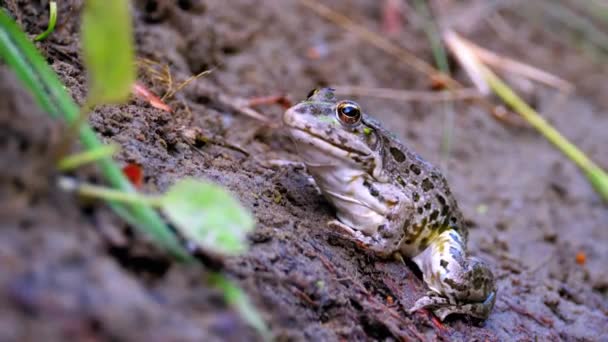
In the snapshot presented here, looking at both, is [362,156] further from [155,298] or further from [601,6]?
[601,6]

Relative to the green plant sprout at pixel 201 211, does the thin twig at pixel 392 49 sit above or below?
above

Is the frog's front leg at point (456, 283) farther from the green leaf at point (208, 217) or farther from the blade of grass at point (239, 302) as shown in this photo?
the green leaf at point (208, 217)

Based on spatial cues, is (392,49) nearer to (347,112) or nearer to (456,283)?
(347,112)

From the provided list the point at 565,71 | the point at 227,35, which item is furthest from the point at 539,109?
the point at 227,35

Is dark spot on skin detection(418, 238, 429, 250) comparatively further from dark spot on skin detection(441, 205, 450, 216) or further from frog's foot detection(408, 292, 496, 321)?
frog's foot detection(408, 292, 496, 321)

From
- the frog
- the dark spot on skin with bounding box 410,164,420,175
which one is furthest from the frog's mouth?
the dark spot on skin with bounding box 410,164,420,175

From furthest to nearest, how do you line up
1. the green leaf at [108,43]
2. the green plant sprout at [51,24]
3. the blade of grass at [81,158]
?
the green plant sprout at [51,24]
the blade of grass at [81,158]
the green leaf at [108,43]

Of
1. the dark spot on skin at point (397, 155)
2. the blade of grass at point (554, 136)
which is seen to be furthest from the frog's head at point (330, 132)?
the blade of grass at point (554, 136)
